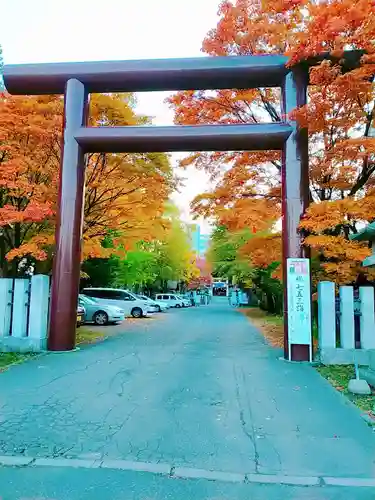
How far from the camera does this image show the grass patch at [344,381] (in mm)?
6109

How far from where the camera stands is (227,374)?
8.15m

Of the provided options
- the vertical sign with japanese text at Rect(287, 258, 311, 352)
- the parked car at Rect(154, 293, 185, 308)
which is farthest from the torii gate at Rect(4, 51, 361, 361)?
the parked car at Rect(154, 293, 185, 308)

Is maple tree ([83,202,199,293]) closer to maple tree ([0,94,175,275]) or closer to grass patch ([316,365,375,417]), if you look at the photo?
maple tree ([0,94,175,275])

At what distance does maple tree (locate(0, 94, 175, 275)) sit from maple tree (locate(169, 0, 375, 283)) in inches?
66.6

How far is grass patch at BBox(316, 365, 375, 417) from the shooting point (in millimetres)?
6109

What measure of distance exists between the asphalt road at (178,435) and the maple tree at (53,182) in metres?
5.42

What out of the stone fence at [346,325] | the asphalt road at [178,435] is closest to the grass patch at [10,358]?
the asphalt road at [178,435]

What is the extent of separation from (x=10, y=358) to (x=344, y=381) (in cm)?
765

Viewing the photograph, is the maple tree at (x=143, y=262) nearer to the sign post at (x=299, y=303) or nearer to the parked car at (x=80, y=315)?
the parked car at (x=80, y=315)

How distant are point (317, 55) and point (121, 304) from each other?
730 inches

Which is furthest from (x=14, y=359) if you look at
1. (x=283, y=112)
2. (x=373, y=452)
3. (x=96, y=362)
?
(x=283, y=112)

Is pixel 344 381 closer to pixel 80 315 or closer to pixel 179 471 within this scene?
pixel 179 471

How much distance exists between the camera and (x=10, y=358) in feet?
31.7

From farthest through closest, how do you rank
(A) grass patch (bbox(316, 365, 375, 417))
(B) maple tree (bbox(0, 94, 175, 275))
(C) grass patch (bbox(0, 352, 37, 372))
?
(B) maple tree (bbox(0, 94, 175, 275)), (C) grass patch (bbox(0, 352, 37, 372)), (A) grass patch (bbox(316, 365, 375, 417))
